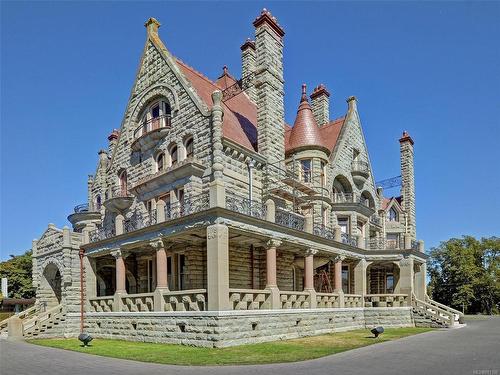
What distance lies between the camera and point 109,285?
31.2 meters

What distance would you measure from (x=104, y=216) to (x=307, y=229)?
578 inches

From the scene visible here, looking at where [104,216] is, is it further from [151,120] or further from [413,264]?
[413,264]

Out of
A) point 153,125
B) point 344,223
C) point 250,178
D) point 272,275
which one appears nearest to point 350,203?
point 344,223

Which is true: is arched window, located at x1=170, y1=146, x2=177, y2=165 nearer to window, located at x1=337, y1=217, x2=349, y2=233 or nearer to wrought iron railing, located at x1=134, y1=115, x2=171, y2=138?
wrought iron railing, located at x1=134, y1=115, x2=171, y2=138

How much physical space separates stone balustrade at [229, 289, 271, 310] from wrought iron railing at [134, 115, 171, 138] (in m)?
11.3

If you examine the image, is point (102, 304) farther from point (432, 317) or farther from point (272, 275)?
point (432, 317)

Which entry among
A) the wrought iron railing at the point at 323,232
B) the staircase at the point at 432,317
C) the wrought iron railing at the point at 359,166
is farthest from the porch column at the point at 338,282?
the wrought iron railing at the point at 359,166


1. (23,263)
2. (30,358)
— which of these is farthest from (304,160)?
(23,263)

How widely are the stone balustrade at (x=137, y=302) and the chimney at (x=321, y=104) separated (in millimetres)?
21981

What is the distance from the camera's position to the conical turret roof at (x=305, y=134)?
29312 millimetres

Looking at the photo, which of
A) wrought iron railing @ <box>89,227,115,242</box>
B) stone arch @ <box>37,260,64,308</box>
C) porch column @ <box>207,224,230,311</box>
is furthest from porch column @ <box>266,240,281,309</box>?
stone arch @ <box>37,260,64,308</box>

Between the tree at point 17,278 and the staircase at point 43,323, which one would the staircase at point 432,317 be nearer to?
the staircase at point 43,323

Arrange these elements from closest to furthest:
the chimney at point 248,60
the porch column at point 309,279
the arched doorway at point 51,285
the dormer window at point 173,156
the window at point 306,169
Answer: the porch column at point 309,279 < the dormer window at point 173,156 < the arched doorway at point 51,285 < the window at point 306,169 < the chimney at point 248,60

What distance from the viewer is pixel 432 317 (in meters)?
27.7
